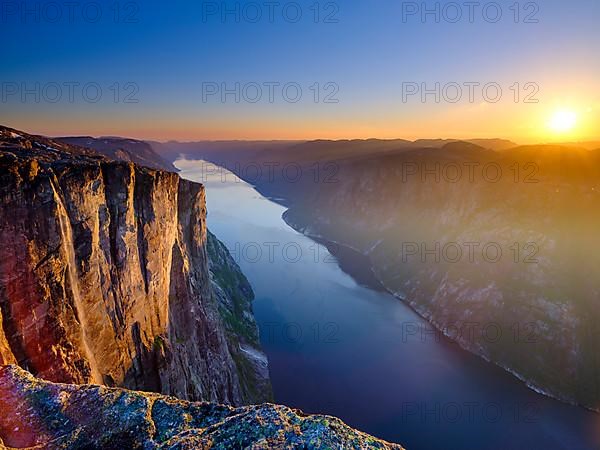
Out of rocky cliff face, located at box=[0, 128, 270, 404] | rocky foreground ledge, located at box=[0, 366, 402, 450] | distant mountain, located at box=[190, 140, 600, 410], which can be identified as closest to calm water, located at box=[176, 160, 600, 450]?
distant mountain, located at box=[190, 140, 600, 410]

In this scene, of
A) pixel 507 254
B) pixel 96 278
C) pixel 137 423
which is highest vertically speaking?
pixel 96 278

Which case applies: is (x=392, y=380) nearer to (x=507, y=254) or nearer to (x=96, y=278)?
(x=507, y=254)

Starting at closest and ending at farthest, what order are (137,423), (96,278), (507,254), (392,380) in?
(137,423), (96,278), (392,380), (507,254)

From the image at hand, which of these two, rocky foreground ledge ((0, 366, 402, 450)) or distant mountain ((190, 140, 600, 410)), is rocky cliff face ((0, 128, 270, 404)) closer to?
rocky foreground ledge ((0, 366, 402, 450))

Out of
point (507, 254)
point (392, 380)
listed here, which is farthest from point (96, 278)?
point (507, 254)

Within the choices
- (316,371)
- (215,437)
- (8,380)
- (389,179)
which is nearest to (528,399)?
(316,371)

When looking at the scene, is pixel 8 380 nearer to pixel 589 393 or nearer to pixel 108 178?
pixel 108 178
